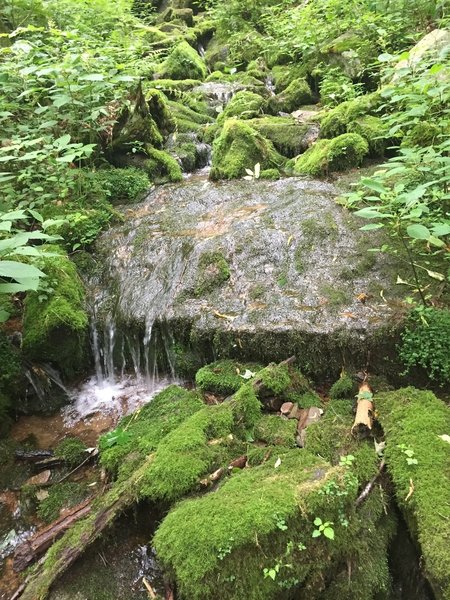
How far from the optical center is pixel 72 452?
3.99 metres

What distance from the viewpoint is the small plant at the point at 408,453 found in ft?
9.18

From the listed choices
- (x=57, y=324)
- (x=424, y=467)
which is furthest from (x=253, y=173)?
(x=424, y=467)

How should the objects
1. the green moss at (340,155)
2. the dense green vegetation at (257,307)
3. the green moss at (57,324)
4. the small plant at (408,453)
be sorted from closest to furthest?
the dense green vegetation at (257,307)
the small plant at (408,453)
the green moss at (57,324)
the green moss at (340,155)

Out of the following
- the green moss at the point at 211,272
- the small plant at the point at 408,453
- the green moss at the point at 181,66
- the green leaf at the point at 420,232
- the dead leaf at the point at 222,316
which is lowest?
the small plant at the point at 408,453

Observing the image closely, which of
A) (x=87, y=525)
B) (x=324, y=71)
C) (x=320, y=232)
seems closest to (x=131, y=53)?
(x=324, y=71)

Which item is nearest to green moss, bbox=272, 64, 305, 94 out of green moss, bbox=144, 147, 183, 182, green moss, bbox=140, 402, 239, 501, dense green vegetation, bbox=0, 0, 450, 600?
dense green vegetation, bbox=0, 0, 450, 600

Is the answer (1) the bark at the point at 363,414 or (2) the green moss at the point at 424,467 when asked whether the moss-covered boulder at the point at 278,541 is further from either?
(1) the bark at the point at 363,414

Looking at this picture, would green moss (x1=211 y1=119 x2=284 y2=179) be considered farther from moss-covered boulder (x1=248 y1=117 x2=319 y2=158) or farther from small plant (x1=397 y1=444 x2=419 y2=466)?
small plant (x1=397 y1=444 x2=419 y2=466)

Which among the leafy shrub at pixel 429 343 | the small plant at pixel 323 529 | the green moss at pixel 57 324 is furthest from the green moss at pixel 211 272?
the small plant at pixel 323 529

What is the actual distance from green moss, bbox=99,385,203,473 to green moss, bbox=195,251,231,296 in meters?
1.29

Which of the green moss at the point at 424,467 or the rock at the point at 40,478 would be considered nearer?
the green moss at the point at 424,467

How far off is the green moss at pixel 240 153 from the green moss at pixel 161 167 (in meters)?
0.75

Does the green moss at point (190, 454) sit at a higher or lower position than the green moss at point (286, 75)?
lower

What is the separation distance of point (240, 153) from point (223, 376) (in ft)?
15.9
